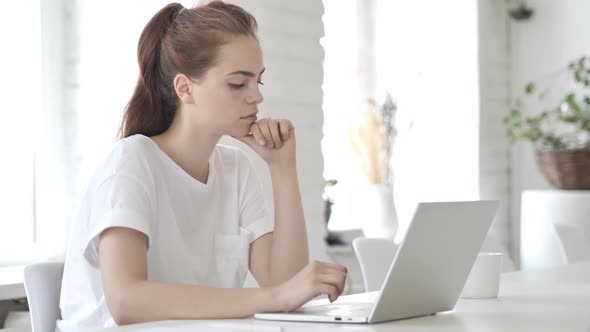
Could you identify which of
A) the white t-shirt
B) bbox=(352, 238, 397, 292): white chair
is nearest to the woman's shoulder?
the white t-shirt

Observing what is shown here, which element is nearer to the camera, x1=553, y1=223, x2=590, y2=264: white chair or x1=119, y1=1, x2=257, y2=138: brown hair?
x1=119, y1=1, x2=257, y2=138: brown hair

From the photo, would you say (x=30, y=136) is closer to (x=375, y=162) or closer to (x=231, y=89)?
(x=231, y=89)

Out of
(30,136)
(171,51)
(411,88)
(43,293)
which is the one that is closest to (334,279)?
(43,293)

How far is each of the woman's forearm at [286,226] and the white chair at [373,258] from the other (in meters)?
0.22

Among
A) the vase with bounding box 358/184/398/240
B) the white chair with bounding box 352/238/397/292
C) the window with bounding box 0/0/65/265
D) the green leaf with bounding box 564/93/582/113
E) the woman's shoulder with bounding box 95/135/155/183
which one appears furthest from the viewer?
the green leaf with bounding box 564/93/582/113

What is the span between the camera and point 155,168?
2023 mm

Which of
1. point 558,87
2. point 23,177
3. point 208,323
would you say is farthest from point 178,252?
point 558,87

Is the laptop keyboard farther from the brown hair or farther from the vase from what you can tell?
the vase

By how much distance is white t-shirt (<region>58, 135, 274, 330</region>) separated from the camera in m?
1.85

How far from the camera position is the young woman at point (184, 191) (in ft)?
5.82

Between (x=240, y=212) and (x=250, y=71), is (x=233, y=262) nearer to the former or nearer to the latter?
(x=240, y=212)

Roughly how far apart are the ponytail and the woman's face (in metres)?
0.13

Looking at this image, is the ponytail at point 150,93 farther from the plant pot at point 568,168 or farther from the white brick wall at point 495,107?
the white brick wall at point 495,107

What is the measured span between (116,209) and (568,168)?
3439mm
